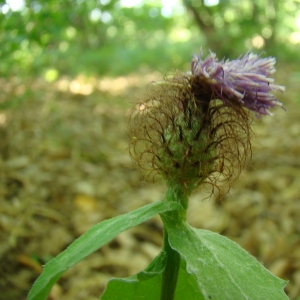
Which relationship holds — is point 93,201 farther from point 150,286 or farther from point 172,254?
point 172,254

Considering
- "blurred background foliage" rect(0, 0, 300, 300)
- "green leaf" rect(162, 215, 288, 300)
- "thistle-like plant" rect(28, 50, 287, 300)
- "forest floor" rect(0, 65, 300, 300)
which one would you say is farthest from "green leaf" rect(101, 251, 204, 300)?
"blurred background foliage" rect(0, 0, 300, 300)

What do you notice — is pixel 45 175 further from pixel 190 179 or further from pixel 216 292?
pixel 216 292

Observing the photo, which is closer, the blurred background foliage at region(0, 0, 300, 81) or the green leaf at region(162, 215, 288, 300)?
the green leaf at region(162, 215, 288, 300)

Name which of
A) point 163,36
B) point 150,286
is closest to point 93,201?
point 150,286

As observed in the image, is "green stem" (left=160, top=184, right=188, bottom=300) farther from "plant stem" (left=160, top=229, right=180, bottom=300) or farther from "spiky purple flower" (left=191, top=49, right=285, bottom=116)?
"spiky purple flower" (left=191, top=49, right=285, bottom=116)

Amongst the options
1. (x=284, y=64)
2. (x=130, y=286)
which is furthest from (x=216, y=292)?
(x=284, y=64)
